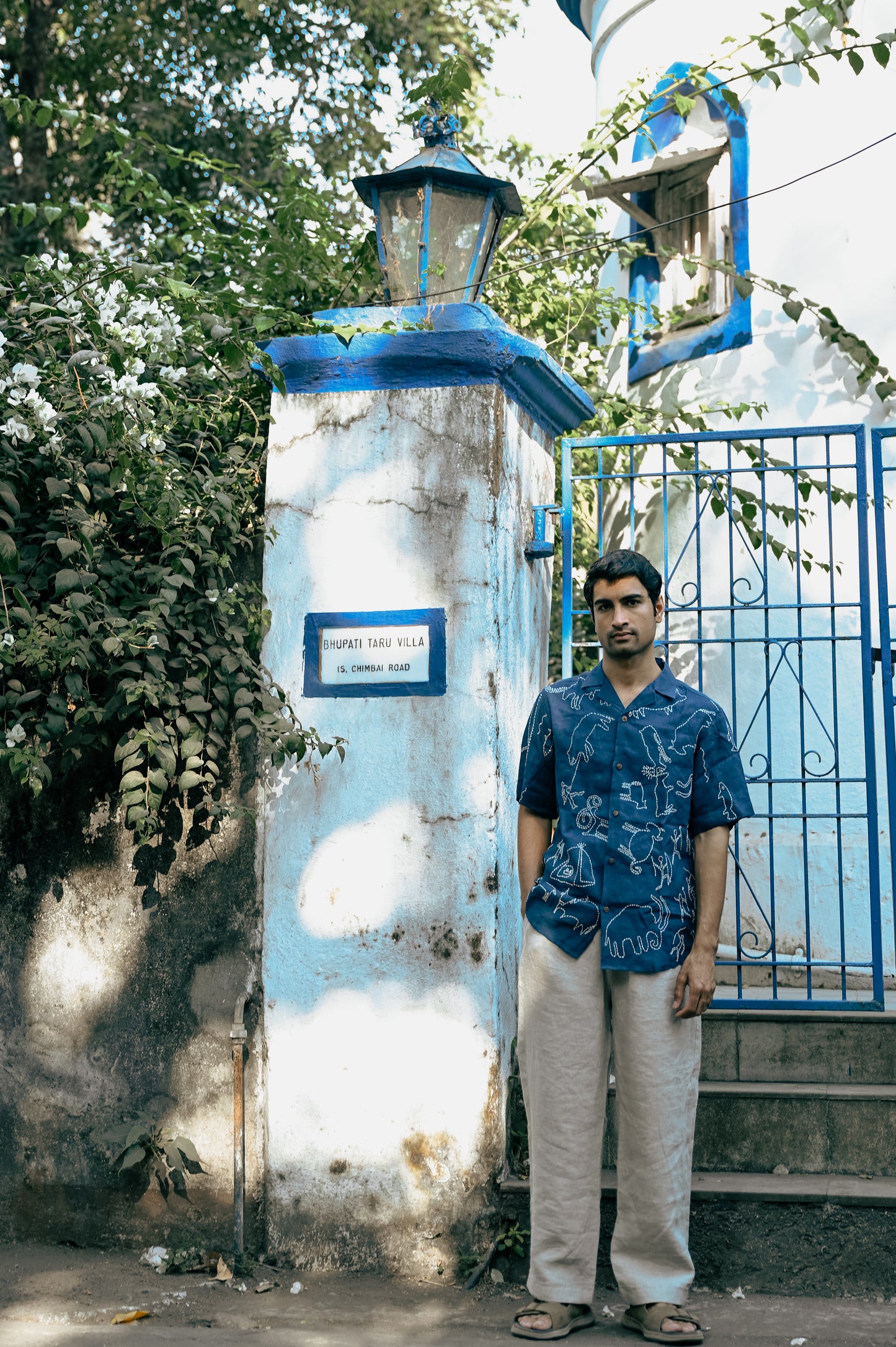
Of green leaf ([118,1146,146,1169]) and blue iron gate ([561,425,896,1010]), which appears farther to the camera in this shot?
blue iron gate ([561,425,896,1010])

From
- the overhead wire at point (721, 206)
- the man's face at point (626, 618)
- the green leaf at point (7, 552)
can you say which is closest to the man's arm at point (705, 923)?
the man's face at point (626, 618)

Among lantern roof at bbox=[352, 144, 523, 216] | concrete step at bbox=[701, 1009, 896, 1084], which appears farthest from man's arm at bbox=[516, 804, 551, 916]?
lantern roof at bbox=[352, 144, 523, 216]

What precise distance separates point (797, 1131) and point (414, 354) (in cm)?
258

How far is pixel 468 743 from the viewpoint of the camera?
150 inches

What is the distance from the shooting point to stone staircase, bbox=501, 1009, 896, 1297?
358 cm

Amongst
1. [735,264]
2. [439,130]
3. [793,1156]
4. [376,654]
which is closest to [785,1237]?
[793,1156]

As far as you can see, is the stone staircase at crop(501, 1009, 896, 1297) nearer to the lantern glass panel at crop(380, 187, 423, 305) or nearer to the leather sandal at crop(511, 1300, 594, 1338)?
the leather sandal at crop(511, 1300, 594, 1338)

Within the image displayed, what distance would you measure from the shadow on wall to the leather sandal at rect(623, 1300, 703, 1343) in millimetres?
1209

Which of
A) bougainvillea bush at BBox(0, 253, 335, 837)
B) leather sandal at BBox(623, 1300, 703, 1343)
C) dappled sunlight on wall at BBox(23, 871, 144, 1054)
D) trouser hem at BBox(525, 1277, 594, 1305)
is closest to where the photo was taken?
leather sandal at BBox(623, 1300, 703, 1343)

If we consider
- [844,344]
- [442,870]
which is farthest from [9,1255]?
[844,344]

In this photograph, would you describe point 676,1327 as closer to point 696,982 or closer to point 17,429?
point 696,982

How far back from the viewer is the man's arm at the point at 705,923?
316cm

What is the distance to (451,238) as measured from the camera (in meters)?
4.17

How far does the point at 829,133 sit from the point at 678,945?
16.4 feet
